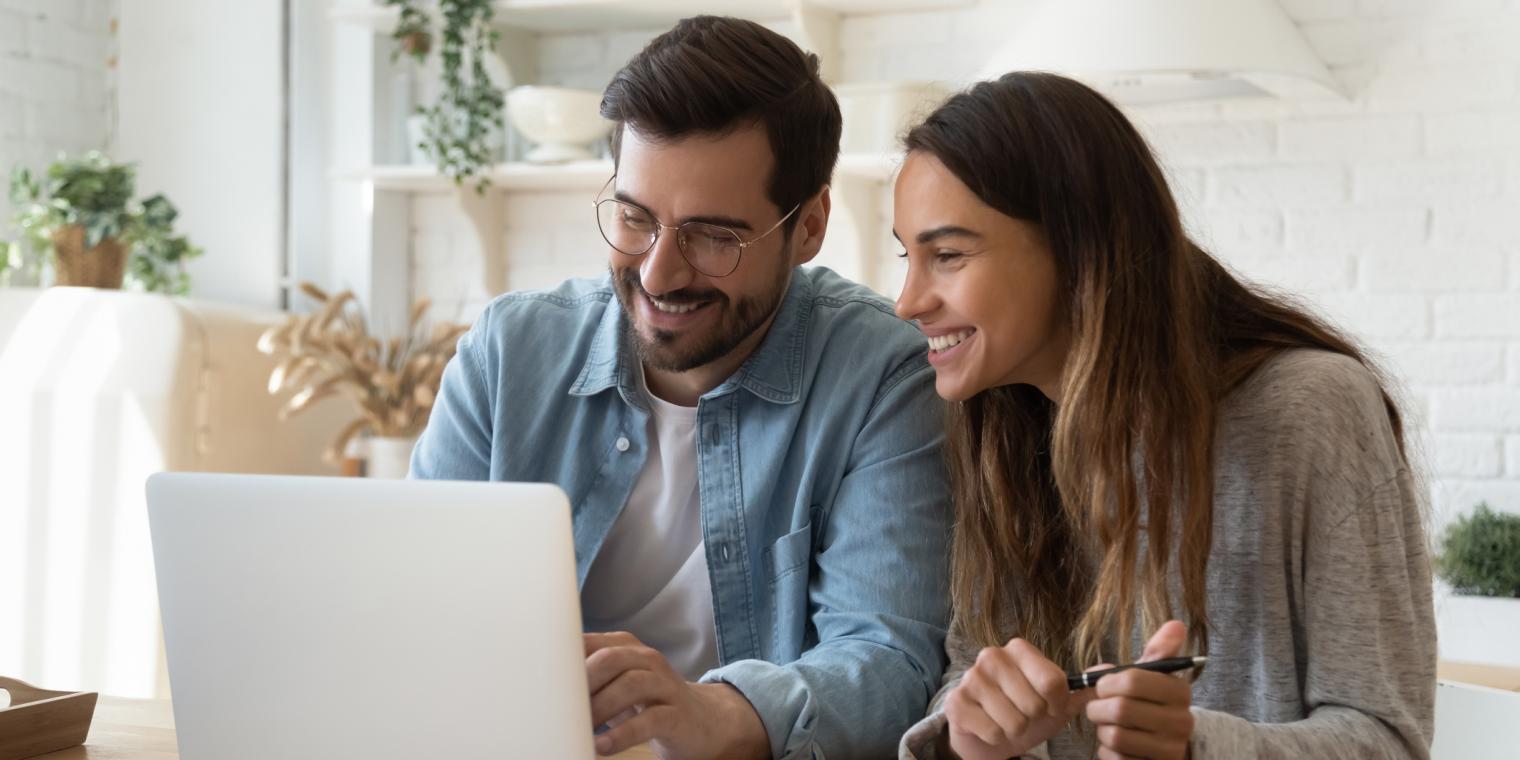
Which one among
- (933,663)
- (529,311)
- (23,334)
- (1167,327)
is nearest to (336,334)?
(23,334)

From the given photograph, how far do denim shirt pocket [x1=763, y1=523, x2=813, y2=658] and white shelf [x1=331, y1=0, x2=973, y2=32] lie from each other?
1.43 metres

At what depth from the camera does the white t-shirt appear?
1.49m

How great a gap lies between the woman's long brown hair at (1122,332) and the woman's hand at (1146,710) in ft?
0.68

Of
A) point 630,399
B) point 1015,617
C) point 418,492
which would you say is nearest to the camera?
point 418,492

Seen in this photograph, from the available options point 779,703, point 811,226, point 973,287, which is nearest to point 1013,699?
point 779,703

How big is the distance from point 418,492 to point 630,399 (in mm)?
658

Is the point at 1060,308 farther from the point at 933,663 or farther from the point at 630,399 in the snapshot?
the point at 630,399

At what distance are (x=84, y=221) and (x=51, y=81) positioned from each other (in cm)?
49

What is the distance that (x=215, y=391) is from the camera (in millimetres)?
2629

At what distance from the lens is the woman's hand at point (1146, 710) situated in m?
0.94

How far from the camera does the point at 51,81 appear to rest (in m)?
2.96

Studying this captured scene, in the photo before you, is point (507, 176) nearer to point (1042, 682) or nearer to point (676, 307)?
point (676, 307)

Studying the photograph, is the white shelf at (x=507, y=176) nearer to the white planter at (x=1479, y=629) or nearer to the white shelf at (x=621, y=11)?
the white shelf at (x=621, y=11)

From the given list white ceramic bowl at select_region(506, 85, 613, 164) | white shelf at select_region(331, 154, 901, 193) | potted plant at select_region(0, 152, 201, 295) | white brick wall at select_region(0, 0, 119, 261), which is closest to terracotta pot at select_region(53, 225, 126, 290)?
potted plant at select_region(0, 152, 201, 295)
